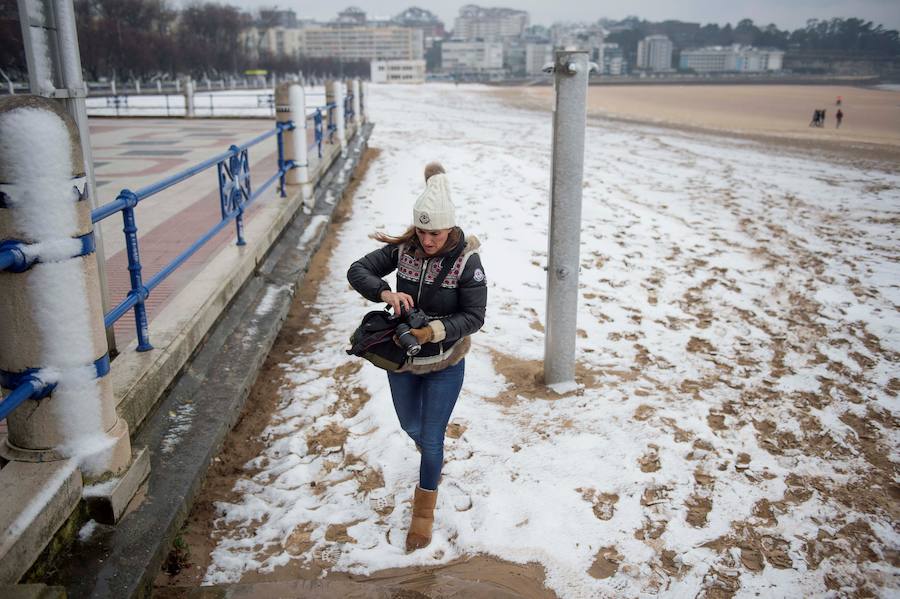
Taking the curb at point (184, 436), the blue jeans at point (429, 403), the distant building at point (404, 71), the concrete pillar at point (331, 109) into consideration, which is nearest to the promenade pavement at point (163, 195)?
the curb at point (184, 436)

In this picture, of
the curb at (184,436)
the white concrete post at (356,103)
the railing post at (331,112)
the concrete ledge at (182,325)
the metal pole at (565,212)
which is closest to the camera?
the curb at (184,436)

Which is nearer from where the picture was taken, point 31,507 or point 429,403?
point 31,507

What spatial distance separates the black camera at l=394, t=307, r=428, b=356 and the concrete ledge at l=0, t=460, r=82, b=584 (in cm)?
140

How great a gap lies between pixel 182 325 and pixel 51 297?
6.38 feet

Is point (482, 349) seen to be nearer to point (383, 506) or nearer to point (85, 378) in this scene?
point (383, 506)

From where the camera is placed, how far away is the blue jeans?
10.7 feet

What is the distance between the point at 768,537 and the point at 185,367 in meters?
3.43

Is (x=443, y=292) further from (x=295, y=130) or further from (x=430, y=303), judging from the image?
(x=295, y=130)

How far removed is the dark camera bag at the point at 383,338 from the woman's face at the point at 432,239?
7 centimetres

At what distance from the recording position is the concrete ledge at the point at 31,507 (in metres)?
2.42

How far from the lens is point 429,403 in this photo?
328cm

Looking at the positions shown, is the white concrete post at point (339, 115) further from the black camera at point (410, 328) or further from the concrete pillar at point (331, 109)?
the black camera at point (410, 328)

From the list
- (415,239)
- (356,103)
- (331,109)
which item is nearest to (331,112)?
(331,109)

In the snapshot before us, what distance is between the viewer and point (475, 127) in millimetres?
26328
